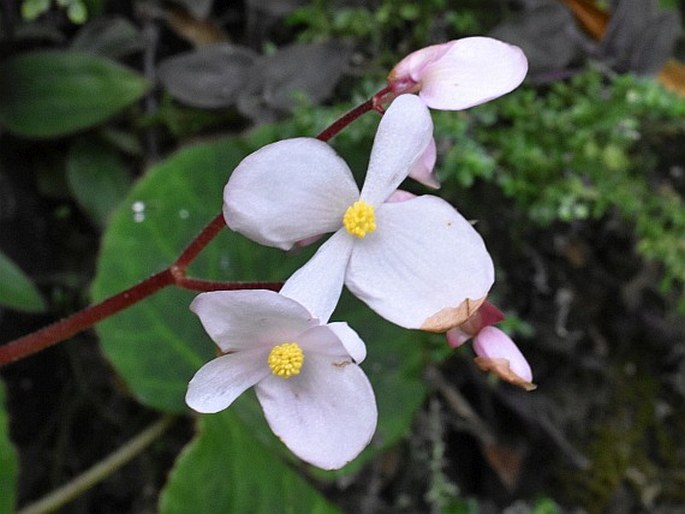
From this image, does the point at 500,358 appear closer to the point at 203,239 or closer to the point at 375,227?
the point at 375,227

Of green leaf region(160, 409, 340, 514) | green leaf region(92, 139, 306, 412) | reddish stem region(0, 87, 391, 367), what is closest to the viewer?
reddish stem region(0, 87, 391, 367)

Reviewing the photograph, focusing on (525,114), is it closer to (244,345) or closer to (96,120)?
(96,120)

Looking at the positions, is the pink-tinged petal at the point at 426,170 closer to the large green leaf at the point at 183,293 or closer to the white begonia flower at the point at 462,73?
A: the white begonia flower at the point at 462,73

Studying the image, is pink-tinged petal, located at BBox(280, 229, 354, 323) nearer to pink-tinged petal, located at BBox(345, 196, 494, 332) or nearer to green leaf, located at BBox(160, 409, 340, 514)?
pink-tinged petal, located at BBox(345, 196, 494, 332)

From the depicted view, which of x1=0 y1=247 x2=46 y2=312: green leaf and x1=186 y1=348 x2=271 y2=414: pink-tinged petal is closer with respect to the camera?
x1=186 y1=348 x2=271 y2=414: pink-tinged petal

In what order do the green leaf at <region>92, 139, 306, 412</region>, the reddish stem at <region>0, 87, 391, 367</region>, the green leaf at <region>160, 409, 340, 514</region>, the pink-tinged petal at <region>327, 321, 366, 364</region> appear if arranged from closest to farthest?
1. the pink-tinged petal at <region>327, 321, 366, 364</region>
2. the reddish stem at <region>0, 87, 391, 367</region>
3. the green leaf at <region>160, 409, 340, 514</region>
4. the green leaf at <region>92, 139, 306, 412</region>

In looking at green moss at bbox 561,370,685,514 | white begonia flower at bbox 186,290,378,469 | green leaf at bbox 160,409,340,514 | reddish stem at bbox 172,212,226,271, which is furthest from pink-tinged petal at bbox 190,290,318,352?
green moss at bbox 561,370,685,514

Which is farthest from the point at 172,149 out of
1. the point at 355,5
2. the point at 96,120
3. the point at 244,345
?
the point at 244,345
